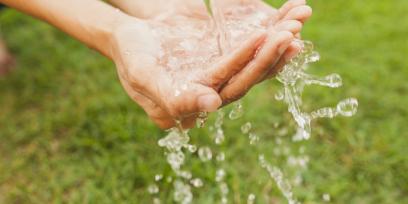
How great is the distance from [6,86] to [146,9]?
1.33 metres

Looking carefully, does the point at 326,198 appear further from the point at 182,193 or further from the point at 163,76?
the point at 163,76

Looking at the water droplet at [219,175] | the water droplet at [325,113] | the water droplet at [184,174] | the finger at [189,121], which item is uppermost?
the finger at [189,121]

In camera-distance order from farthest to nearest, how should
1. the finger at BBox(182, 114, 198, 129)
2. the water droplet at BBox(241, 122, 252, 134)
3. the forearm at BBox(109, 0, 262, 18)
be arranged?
the water droplet at BBox(241, 122, 252, 134) < the forearm at BBox(109, 0, 262, 18) < the finger at BBox(182, 114, 198, 129)

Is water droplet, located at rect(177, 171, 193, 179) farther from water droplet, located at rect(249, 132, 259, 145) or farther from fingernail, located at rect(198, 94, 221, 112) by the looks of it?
fingernail, located at rect(198, 94, 221, 112)

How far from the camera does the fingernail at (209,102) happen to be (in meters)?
1.60

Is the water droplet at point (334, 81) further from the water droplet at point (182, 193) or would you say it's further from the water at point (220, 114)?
the water droplet at point (182, 193)

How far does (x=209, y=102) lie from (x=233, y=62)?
0.48 ft

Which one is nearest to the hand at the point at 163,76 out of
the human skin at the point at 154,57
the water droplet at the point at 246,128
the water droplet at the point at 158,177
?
the human skin at the point at 154,57

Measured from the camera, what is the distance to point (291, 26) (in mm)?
1679

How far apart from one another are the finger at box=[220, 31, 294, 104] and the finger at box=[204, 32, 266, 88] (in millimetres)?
21

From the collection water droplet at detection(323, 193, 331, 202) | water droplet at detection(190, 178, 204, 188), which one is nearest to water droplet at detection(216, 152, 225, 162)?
water droplet at detection(190, 178, 204, 188)

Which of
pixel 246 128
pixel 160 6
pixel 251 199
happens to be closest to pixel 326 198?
pixel 251 199

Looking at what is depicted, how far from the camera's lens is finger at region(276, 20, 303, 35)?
167 cm

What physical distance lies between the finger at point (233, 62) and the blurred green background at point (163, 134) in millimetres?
836
